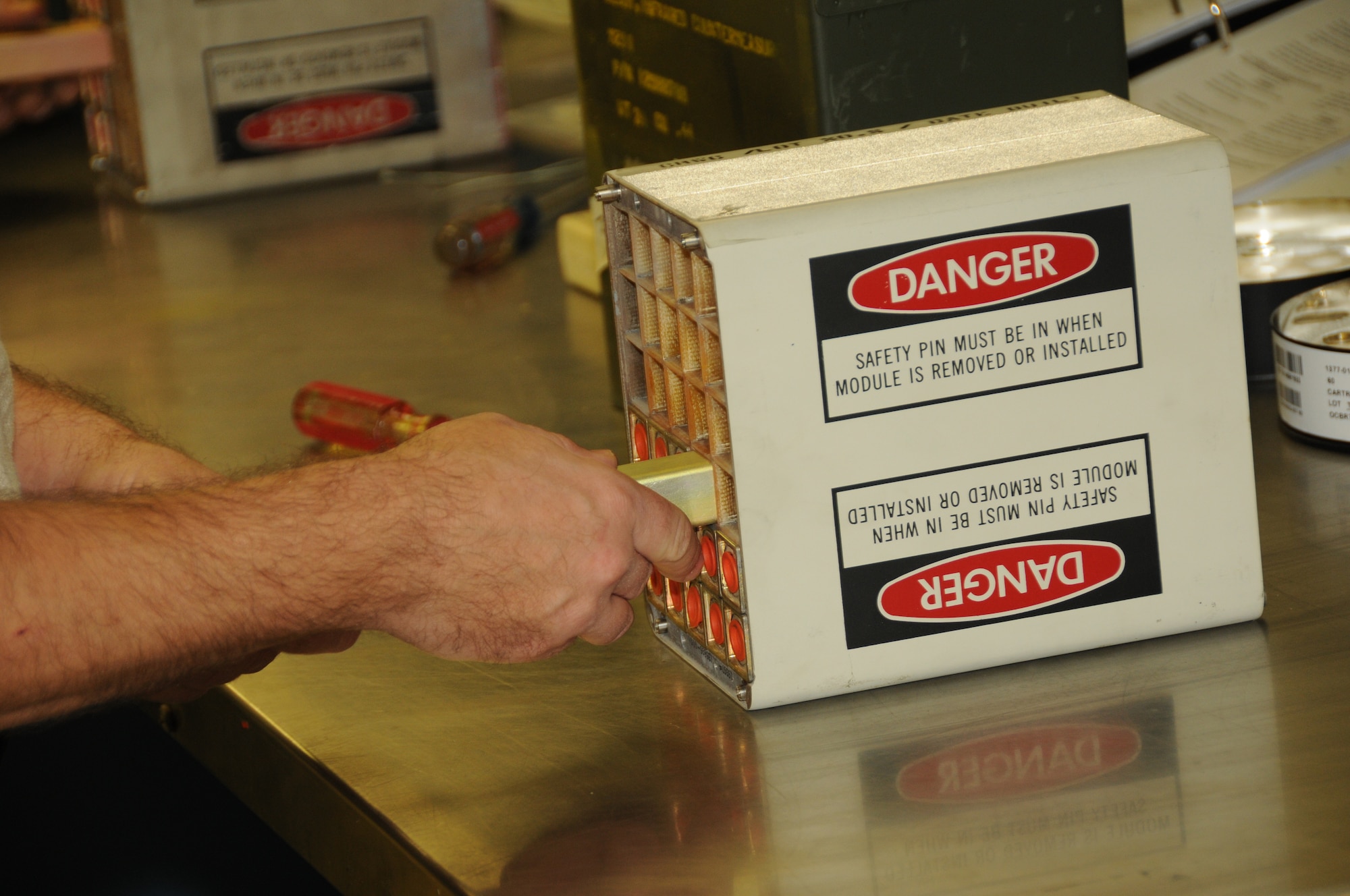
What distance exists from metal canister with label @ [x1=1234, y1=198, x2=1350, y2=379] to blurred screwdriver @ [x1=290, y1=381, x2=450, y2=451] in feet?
1.93

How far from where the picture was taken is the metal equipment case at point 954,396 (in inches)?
29.3

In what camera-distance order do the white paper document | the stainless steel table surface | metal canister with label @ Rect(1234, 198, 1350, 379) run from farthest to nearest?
the white paper document
metal canister with label @ Rect(1234, 198, 1350, 379)
the stainless steel table surface

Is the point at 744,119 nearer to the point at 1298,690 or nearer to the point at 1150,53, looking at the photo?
the point at 1298,690

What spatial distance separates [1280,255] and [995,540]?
58cm

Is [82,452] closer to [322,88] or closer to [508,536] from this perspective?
[508,536]

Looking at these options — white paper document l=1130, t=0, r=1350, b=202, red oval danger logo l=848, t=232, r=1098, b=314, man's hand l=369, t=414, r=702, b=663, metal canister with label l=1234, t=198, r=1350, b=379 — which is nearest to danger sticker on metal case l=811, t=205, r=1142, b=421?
red oval danger logo l=848, t=232, r=1098, b=314

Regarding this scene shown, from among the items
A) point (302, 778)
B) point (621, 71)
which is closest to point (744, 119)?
point (621, 71)

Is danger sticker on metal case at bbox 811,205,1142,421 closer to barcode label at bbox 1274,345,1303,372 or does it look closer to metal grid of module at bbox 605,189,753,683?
metal grid of module at bbox 605,189,753,683

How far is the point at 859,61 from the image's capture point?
95 centimetres

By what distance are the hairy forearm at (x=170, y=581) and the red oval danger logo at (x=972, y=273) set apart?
251mm

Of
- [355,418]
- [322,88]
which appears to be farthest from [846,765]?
Result: [322,88]

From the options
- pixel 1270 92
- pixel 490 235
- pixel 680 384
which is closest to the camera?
pixel 680 384

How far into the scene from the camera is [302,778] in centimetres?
81

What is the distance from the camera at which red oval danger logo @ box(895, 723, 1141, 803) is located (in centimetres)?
71
